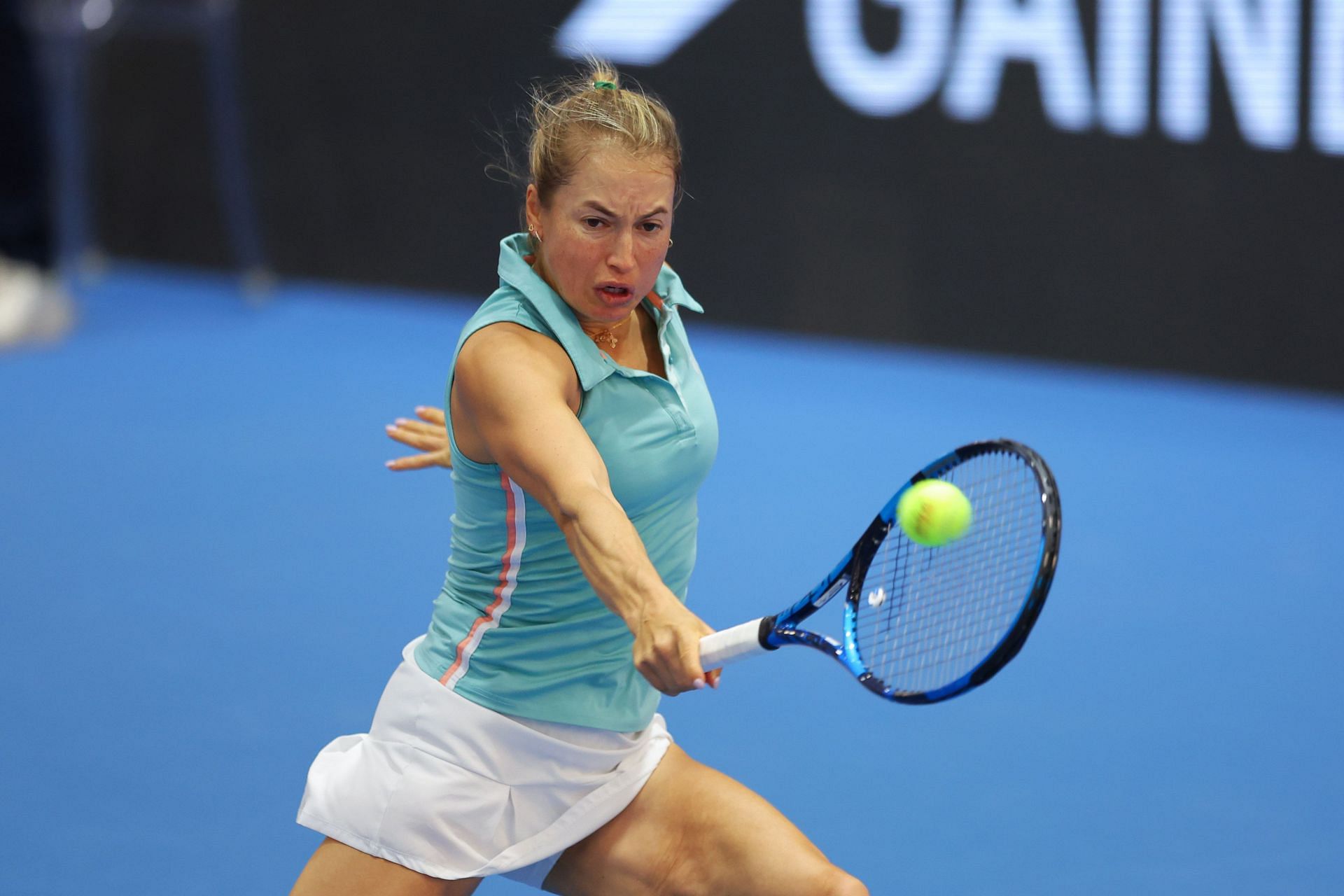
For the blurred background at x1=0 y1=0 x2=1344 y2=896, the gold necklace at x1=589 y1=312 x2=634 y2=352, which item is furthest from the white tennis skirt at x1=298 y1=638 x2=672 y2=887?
the blurred background at x1=0 y1=0 x2=1344 y2=896

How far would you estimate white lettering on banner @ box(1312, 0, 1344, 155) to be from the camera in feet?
18.0

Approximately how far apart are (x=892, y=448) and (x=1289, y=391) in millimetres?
1582

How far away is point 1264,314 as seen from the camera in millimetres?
5887

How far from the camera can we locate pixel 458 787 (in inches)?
83.7

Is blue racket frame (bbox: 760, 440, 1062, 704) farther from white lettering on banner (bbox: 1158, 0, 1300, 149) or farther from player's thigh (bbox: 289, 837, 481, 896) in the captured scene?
white lettering on banner (bbox: 1158, 0, 1300, 149)

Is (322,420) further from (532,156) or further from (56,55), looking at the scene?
(532,156)

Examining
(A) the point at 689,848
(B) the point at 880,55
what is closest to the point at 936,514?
(A) the point at 689,848

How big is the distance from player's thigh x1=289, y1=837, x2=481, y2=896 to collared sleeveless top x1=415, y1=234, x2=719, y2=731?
230mm

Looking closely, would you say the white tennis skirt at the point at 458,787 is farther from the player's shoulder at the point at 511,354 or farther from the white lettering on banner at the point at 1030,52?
the white lettering on banner at the point at 1030,52

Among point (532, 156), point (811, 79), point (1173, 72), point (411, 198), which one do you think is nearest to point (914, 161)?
point (811, 79)

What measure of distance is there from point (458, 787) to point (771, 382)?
4205mm

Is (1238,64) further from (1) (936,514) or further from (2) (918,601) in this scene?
(1) (936,514)

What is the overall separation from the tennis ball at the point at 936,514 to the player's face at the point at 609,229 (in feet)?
1.41

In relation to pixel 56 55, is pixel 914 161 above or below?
below
